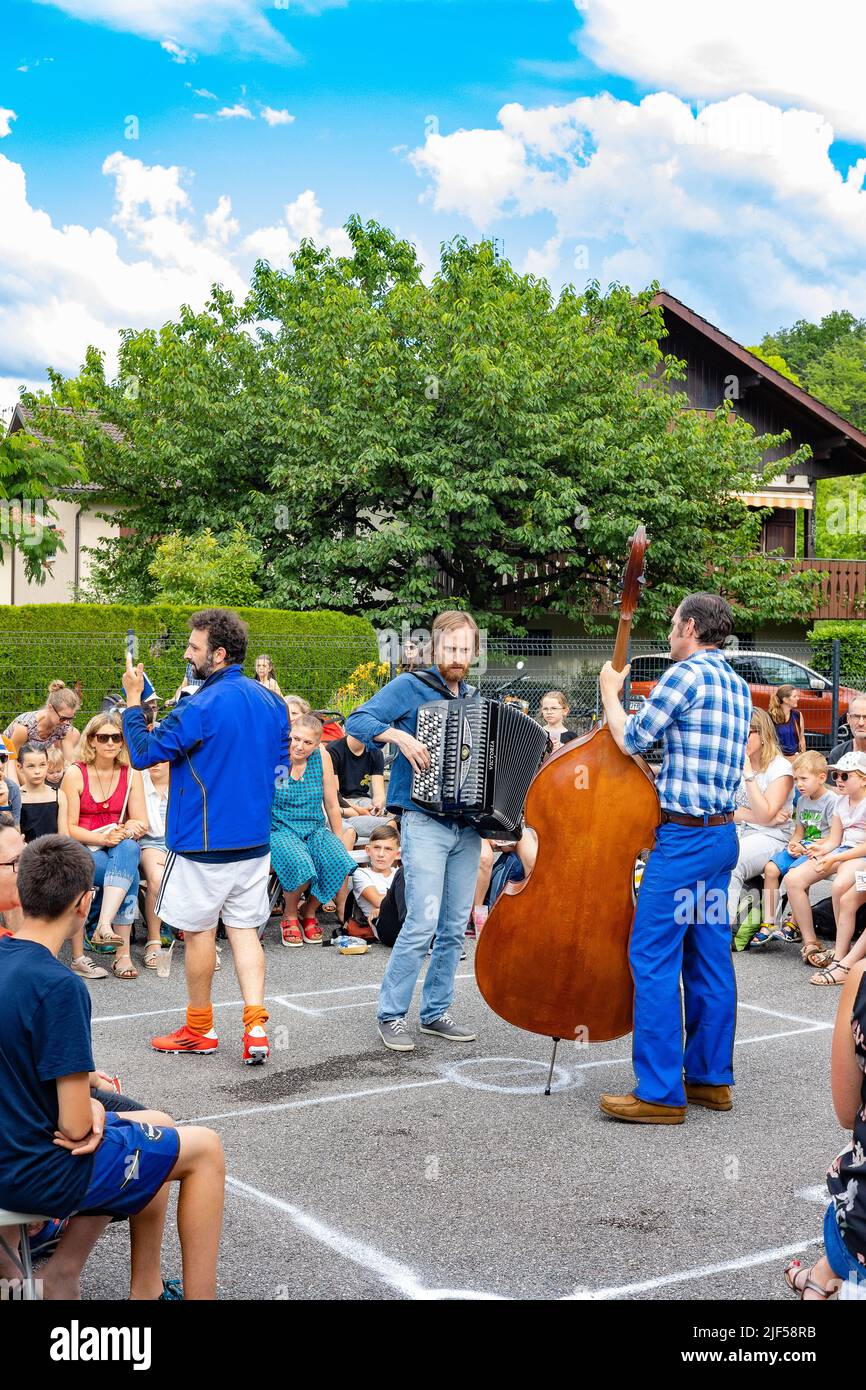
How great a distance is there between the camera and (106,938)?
27.8 feet

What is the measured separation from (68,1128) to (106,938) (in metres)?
5.42

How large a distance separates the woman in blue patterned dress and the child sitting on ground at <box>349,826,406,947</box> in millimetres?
163

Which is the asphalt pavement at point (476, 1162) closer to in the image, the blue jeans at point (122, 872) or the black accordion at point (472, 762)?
the blue jeans at point (122, 872)

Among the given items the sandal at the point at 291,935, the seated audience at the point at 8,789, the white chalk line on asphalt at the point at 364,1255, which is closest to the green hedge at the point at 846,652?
the sandal at the point at 291,935

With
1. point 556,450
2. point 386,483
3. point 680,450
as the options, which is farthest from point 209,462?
point 680,450

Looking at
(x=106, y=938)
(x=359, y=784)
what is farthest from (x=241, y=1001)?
(x=359, y=784)

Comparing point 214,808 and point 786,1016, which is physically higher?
point 214,808

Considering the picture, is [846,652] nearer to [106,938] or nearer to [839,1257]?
[106,938]

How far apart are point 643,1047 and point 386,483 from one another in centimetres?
1900

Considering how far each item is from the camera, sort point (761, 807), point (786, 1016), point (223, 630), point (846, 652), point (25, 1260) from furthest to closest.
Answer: point (846, 652) → point (761, 807) → point (786, 1016) → point (223, 630) → point (25, 1260)

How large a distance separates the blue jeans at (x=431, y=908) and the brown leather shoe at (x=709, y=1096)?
1.42 metres

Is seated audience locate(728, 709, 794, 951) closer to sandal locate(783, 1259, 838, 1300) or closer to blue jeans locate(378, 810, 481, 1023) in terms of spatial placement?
blue jeans locate(378, 810, 481, 1023)

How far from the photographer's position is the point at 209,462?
2475 cm

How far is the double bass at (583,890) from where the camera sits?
5.46 meters
